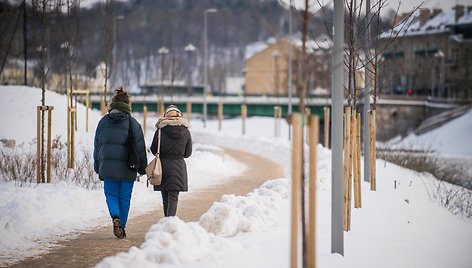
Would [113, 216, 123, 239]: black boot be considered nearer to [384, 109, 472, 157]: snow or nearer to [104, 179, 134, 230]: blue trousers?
[104, 179, 134, 230]: blue trousers

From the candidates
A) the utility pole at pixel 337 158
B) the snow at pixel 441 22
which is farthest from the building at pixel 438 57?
the utility pole at pixel 337 158

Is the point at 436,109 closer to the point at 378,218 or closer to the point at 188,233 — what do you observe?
the point at 378,218

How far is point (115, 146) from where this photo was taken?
878cm

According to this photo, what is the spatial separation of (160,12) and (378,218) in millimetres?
145235

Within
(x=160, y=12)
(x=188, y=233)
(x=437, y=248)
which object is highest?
(x=160, y=12)

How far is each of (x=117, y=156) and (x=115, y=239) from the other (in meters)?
1.09

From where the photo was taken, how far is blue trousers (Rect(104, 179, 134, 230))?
8.81 m

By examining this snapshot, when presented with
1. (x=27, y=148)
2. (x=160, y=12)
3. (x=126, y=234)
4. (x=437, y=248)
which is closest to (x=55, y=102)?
(x=27, y=148)

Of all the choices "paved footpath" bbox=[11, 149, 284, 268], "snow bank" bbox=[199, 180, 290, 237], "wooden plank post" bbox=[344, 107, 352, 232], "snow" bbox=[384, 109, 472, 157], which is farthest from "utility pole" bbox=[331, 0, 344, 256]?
"snow" bbox=[384, 109, 472, 157]

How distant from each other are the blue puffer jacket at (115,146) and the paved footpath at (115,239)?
844mm

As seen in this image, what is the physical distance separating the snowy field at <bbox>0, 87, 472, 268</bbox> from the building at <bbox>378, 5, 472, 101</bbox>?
6009 centimetres

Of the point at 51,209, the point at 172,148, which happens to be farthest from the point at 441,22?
the point at 172,148

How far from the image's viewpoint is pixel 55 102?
25375 mm

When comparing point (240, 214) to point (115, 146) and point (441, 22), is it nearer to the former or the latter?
point (115, 146)
